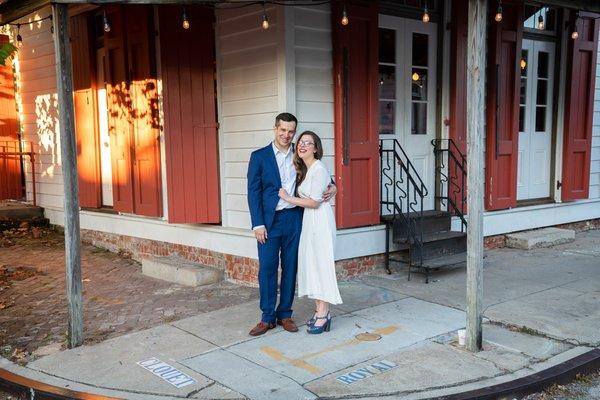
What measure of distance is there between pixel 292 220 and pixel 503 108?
14.5 ft

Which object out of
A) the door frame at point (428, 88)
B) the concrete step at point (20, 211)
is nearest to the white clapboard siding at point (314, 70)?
the door frame at point (428, 88)

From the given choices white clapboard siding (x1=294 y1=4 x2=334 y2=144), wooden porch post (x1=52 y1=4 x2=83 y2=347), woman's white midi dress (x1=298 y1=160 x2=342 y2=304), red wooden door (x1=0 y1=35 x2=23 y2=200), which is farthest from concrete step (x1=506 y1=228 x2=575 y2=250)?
red wooden door (x1=0 y1=35 x2=23 y2=200)

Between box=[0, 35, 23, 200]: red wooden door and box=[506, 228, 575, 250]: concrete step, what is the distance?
8.49 meters

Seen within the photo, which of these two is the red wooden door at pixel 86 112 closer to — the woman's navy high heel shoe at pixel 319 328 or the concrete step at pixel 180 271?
the concrete step at pixel 180 271

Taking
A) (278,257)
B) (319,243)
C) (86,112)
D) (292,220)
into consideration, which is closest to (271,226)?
(292,220)

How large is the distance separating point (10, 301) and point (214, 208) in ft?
7.51

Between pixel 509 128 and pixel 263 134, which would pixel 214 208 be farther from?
pixel 509 128

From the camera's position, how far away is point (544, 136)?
8562 millimetres

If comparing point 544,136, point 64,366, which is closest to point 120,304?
point 64,366

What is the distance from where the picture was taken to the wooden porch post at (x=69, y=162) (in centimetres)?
425

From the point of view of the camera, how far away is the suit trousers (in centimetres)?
461

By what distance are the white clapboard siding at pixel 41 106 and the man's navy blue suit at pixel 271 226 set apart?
222 inches

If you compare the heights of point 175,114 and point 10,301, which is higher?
point 175,114

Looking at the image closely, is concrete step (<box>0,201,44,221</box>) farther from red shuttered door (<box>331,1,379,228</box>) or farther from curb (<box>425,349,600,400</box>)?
curb (<box>425,349,600,400</box>)
